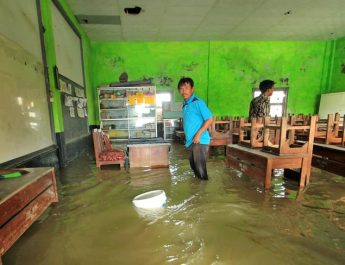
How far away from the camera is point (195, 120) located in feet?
8.71

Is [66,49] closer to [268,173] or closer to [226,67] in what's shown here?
[268,173]

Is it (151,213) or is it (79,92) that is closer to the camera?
(151,213)

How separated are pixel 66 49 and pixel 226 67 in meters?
5.50

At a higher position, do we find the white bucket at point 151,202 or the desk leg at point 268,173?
the desk leg at point 268,173

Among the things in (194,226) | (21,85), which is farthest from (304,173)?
(21,85)

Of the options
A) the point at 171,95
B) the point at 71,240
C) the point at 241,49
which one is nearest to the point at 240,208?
the point at 71,240

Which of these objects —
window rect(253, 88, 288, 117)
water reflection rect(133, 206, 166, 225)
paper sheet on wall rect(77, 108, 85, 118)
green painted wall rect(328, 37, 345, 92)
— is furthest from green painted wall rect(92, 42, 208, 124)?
water reflection rect(133, 206, 166, 225)

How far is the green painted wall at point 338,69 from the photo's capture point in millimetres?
7207

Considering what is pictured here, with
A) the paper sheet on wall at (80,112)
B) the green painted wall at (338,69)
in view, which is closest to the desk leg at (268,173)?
the paper sheet on wall at (80,112)

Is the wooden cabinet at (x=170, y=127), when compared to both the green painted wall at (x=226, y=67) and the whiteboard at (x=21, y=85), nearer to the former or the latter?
the green painted wall at (x=226, y=67)

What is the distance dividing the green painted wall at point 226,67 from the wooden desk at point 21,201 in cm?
605

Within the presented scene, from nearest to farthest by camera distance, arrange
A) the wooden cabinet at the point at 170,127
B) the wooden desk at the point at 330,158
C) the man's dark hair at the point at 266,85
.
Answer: the wooden desk at the point at 330,158, the man's dark hair at the point at 266,85, the wooden cabinet at the point at 170,127

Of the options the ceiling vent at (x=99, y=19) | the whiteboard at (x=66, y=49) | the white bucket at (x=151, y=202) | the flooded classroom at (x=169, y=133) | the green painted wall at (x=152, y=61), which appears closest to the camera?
the flooded classroom at (x=169, y=133)

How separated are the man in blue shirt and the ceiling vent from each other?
13.1 ft
